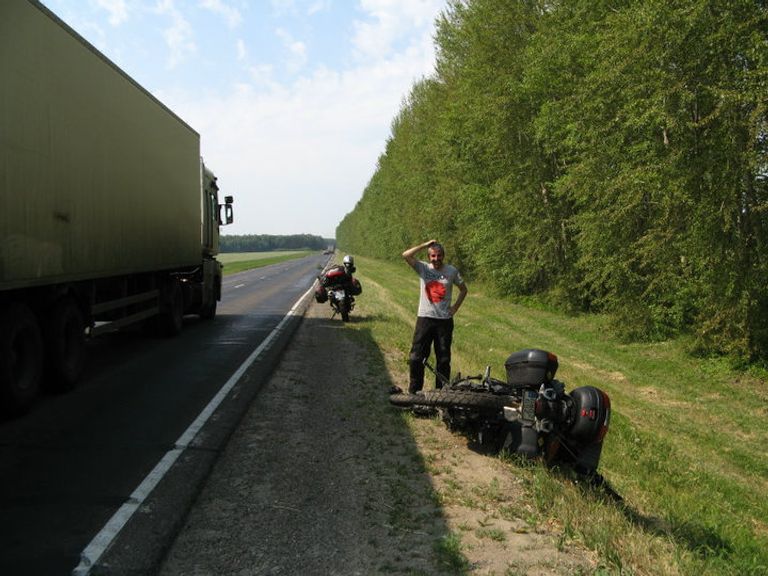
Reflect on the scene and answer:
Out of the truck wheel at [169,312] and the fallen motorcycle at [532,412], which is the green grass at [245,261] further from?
the fallen motorcycle at [532,412]

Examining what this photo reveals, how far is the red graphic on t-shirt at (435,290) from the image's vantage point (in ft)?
23.8

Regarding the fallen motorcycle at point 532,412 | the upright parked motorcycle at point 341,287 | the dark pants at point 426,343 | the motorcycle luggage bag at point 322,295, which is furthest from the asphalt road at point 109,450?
the motorcycle luggage bag at point 322,295

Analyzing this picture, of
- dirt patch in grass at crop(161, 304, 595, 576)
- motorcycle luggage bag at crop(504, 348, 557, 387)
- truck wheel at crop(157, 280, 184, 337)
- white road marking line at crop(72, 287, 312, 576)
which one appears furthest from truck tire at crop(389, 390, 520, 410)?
truck wheel at crop(157, 280, 184, 337)

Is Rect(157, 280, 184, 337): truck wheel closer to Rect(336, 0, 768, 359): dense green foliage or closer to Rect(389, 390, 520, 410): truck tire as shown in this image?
Rect(389, 390, 520, 410): truck tire

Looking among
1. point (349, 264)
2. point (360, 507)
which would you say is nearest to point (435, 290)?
point (360, 507)

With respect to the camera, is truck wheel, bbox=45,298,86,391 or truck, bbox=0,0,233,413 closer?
truck, bbox=0,0,233,413

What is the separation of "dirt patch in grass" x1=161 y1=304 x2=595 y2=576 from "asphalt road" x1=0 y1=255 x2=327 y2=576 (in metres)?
0.26

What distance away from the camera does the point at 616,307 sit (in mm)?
16062

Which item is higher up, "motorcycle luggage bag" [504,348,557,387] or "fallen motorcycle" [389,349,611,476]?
"motorcycle luggage bag" [504,348,557,387]

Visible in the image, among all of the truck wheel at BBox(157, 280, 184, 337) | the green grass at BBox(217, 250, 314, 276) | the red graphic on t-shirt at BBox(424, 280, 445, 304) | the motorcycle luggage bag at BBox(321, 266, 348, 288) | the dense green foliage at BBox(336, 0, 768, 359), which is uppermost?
the dense green foliage at BBox(336, 0, 768, 359)

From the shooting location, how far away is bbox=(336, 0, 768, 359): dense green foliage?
37.3 ft

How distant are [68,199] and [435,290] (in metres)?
4.59

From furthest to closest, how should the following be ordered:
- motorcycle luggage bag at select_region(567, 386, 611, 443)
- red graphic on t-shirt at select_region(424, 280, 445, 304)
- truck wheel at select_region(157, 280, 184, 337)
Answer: truck wheel at select_region(157, 280, 184, 337) < red graphic on t-shirt at select_region(424, 280, 445, 304) < motorcycle luggage bag at select_region(567, 386, 611, 443)

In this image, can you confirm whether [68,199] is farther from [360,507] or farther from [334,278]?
[334,278]
